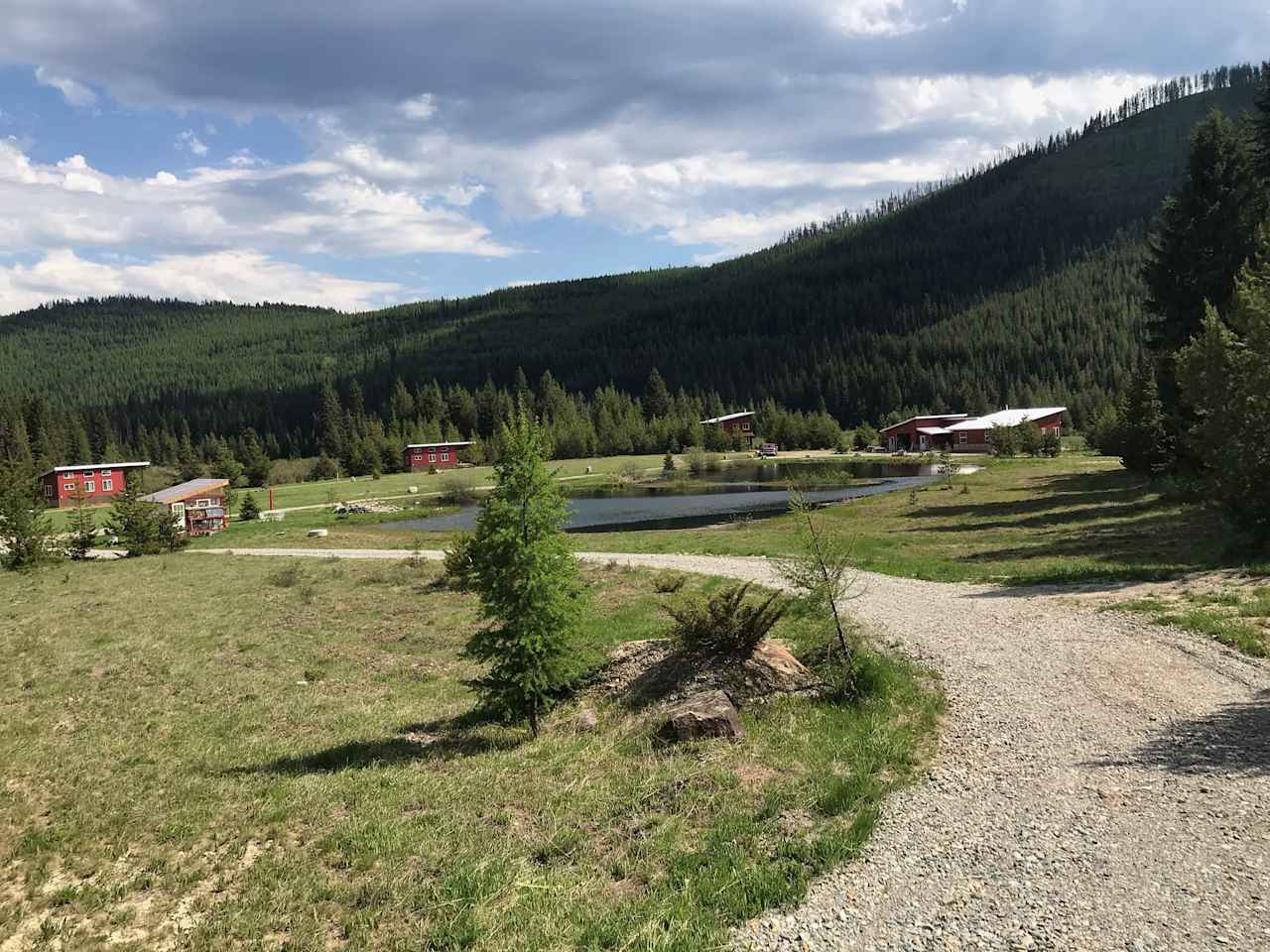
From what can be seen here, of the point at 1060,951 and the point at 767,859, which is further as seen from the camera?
the point at 767,859

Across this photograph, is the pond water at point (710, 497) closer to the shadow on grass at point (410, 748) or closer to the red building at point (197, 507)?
the red building at point (197, 507)

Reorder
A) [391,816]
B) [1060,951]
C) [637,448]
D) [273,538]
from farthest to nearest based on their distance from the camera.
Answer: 1. [637,448]
2. [273,538]
3. [391,816]
4. [1060,951]

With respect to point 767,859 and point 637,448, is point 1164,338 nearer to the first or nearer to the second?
point 767,859

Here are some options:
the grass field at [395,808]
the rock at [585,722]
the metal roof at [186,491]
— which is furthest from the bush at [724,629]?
the metal roof at [186,491]

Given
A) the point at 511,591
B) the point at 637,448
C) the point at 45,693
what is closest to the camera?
the point at 511,591

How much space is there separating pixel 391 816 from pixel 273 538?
51.6m

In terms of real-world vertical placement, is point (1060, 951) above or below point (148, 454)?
below

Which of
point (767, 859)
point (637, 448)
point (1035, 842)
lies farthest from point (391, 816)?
point (637, 448)

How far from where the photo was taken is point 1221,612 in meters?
16.6

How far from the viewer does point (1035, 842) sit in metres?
8.36

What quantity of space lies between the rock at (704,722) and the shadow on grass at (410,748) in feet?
10.7

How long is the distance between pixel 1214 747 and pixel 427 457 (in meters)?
143

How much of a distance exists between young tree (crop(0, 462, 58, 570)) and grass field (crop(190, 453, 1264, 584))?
1400 cm

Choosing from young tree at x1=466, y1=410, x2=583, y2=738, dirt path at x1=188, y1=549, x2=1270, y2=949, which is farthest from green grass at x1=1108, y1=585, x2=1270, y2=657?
young tree at x1=466, y1=410, x2=583, y2=738
